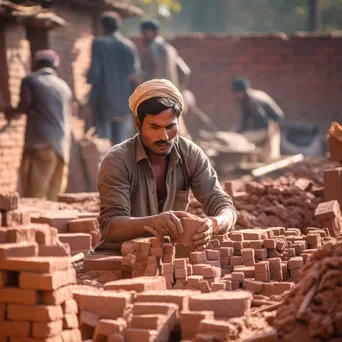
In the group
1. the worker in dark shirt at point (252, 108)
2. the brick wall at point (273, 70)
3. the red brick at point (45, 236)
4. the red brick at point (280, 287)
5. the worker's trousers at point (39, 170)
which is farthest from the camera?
the brick wall at point (273, 70)

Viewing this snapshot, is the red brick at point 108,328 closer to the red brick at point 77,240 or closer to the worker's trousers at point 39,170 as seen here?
the red brick at point 77,240

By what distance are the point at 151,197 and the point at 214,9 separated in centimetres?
3784

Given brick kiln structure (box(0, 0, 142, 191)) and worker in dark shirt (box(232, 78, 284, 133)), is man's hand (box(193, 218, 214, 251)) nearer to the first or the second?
brick kiln structure (box(0, 0, 142, 191))

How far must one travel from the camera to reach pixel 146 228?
6.48 m

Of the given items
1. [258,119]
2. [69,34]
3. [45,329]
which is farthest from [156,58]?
[45,329]

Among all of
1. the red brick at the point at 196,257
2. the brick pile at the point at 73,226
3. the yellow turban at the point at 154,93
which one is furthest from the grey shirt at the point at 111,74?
the red brick at the point at 196,257

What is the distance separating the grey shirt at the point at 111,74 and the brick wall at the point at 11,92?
1743 mm

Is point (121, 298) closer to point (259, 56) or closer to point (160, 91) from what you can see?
point (160, 91)

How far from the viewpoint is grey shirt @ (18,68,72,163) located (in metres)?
13.0

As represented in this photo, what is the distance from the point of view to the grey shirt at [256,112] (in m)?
19.9

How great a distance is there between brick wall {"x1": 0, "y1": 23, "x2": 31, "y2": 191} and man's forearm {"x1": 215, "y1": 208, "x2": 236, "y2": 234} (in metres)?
7.27

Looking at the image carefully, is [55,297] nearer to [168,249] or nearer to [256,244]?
Answer: [168,249]

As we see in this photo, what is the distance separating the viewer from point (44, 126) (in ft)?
43.5

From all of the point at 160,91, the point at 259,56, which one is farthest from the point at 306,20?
the point at 160,91
